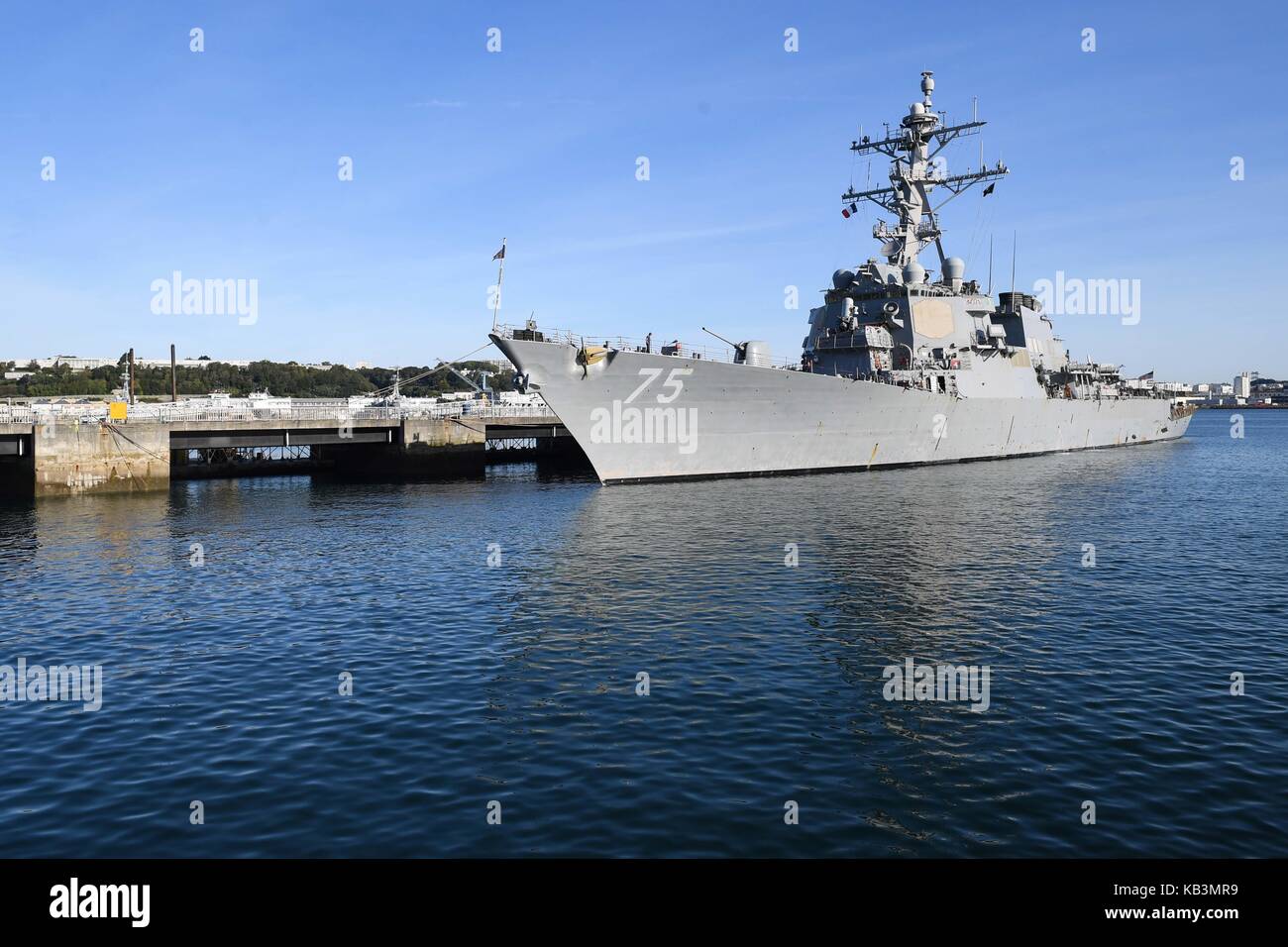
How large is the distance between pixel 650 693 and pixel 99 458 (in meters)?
38.3

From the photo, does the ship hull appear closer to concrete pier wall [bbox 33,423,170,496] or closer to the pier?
the pier

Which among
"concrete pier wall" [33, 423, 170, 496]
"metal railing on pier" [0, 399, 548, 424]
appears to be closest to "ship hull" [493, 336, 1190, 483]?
"metal railing on pier" [0, 399, 548, 424]

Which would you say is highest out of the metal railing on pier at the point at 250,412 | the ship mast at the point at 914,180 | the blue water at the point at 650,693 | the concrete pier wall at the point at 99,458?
the ship mast at the point at 914,180

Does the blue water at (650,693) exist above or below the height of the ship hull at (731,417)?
below

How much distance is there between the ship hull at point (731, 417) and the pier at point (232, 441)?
52.6 feet

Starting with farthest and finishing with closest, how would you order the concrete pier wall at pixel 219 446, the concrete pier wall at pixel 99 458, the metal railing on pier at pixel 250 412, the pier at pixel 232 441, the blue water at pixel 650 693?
the metal railing on pier at pixel 250 412 < the pier at pixel 232 441 < the concrete pier wall at pixel 219 446 < the concrete pier wall at pixel 99 458 < the blue water at pixel 650 693

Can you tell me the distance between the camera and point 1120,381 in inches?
3226

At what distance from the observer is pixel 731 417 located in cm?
4191

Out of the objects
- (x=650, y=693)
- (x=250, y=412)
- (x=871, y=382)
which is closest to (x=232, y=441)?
(x=250, y=412)

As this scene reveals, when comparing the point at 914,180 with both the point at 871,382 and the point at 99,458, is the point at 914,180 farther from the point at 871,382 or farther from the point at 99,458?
the point at 99,458

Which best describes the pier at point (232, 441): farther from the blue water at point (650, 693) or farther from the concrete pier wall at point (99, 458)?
the blue water at point (650, 693)

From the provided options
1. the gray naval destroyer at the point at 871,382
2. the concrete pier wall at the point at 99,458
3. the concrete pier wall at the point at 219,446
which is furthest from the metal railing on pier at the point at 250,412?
the gray naval destroyer at the point at 871,382

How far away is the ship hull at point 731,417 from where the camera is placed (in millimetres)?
37969

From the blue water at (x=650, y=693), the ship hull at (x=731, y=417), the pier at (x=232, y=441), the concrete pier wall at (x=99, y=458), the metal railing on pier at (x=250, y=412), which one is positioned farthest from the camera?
the metal railing on pier at (x=250, y=412)
